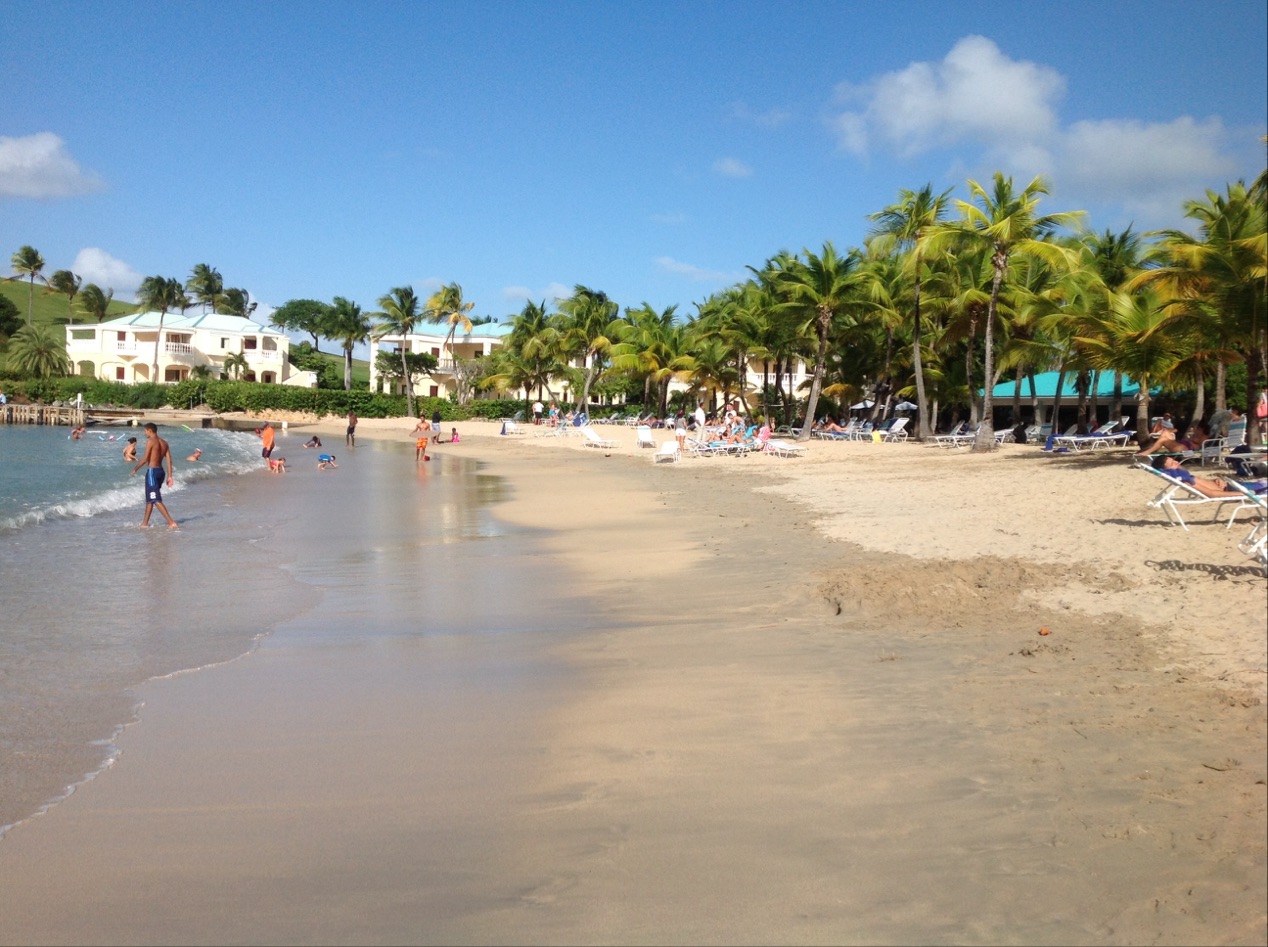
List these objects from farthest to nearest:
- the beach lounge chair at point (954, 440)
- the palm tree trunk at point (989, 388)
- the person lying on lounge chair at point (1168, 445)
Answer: the beach lounge chair at point (954, 440) < the palm tree trunk at point (989, 388) < the person lying on lounge chair at point (1168, 445)

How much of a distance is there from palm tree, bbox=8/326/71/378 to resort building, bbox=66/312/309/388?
6.91 feet

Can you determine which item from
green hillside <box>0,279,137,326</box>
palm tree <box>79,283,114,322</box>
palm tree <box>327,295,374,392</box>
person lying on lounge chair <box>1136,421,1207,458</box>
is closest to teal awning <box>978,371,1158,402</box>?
person lying on lounge chair <box>1136,421,1207,458</box>

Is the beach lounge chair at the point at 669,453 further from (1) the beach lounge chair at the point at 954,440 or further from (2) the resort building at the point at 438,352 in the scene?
(2) the resort building at the point at 438,352

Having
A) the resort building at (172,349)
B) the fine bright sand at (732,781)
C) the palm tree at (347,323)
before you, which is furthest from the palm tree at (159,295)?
the fine bright sand at (732,781)

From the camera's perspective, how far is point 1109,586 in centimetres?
727

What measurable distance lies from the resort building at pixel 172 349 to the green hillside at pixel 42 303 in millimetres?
39563

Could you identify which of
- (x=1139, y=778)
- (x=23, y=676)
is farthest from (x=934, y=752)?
(x=23, y=676)

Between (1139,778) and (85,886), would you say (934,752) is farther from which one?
(85,886)

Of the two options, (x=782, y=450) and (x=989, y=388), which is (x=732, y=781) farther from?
(x=989, y=388)

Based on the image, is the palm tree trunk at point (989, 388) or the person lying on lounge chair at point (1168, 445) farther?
the palm tree trunk at point (989, 388)

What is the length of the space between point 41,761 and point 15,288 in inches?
5497

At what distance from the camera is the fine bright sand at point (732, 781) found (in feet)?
10.9

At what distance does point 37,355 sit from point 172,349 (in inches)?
339

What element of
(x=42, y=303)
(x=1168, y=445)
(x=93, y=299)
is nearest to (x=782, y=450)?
(x=1168, y=445)
